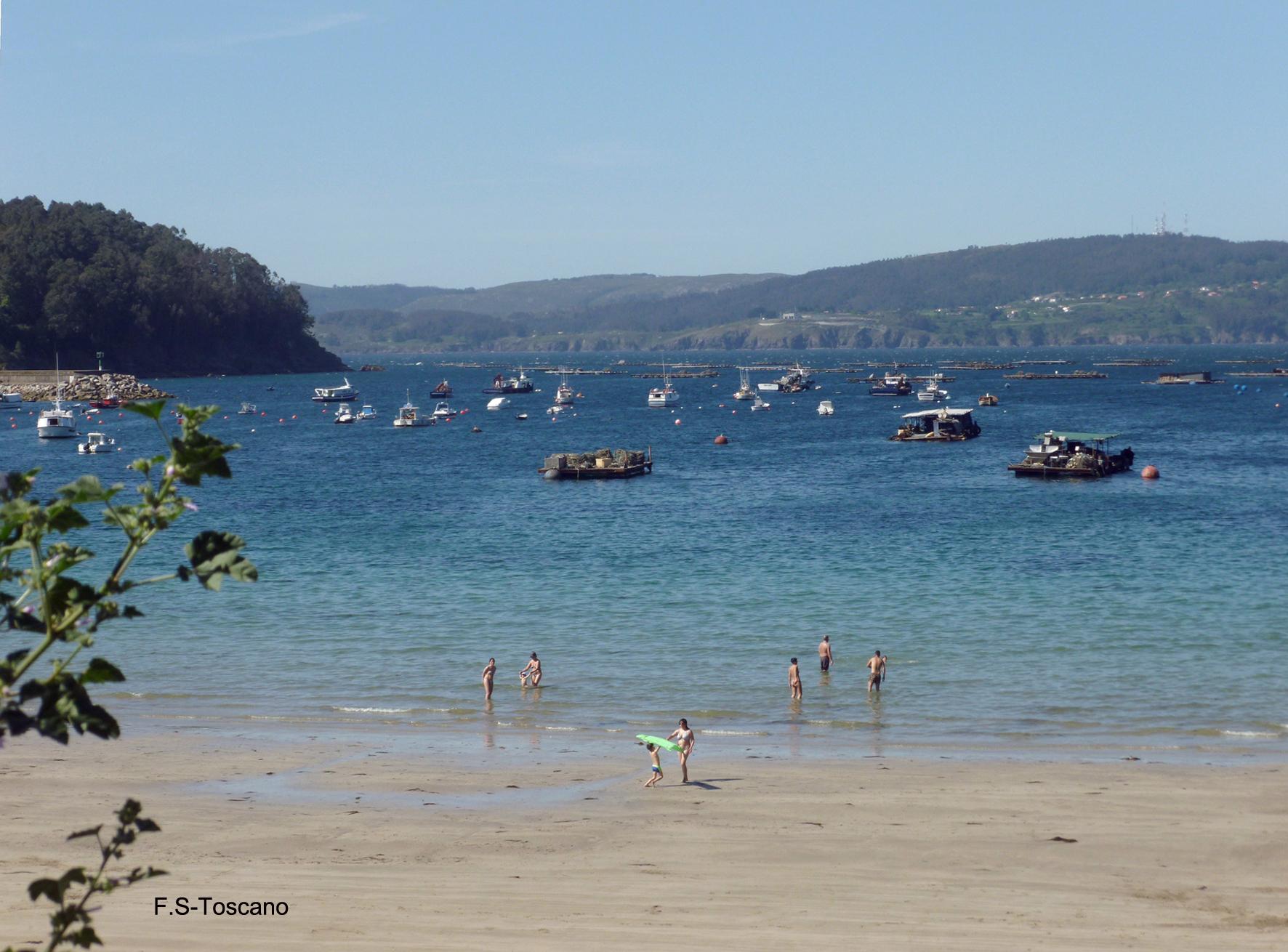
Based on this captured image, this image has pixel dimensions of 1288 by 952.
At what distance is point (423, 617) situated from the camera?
46938 mm

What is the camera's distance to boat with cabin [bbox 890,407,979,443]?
120 meters

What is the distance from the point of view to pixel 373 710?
3512 cm

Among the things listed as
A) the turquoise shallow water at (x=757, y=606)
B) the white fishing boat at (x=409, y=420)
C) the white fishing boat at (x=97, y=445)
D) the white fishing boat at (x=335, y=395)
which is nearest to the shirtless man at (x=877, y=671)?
the turquoise shallow water at (x=757, y=606)

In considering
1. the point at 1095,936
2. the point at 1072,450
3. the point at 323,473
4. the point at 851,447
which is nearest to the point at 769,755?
the point at 1095,936

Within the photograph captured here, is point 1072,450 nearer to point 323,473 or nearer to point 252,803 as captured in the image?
point 323,473

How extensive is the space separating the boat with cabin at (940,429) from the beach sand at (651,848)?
305 ft

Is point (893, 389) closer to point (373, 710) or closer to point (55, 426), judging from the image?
point (55, 426)

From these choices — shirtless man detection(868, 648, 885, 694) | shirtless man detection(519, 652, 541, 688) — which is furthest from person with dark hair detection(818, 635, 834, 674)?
shirtless man detection(519, 652, 541, 688)

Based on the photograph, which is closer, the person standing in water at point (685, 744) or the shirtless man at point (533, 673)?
the person standing in water at point (685, 744)

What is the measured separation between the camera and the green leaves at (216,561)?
5.31 metres

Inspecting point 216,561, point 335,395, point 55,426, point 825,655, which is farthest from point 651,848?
point 335,395

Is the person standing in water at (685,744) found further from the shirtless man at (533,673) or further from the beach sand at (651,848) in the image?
the shirtless man at (533,673)

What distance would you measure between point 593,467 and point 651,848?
7033 centimetres

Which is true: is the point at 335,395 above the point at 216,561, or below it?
below
